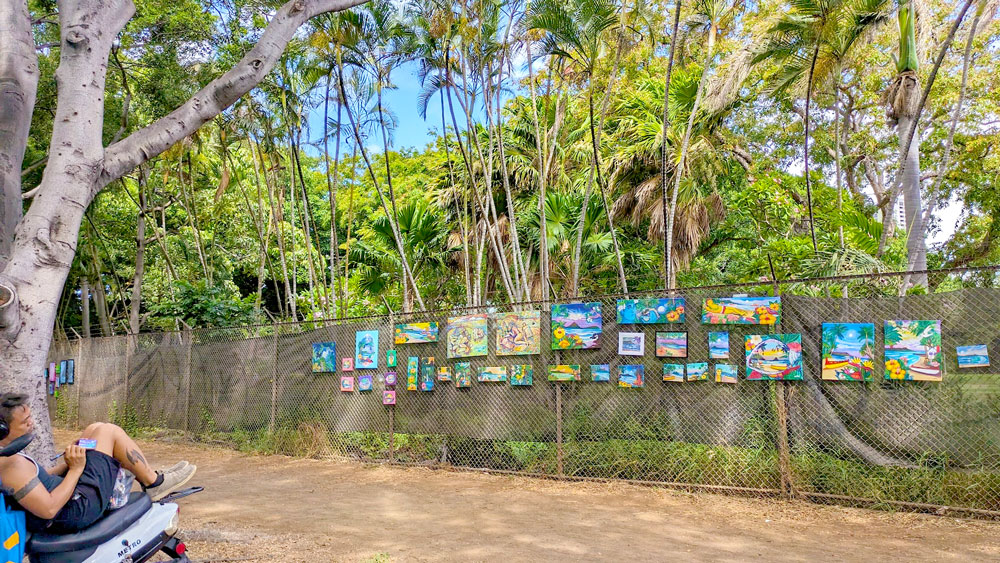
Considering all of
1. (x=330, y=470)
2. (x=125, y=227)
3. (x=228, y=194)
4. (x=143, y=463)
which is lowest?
(x=330, y=470)

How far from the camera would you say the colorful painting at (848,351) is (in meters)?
6.33

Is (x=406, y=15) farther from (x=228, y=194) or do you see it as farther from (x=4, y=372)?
(x=228, y=194)

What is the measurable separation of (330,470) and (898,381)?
692 cm

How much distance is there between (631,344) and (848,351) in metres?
2.14

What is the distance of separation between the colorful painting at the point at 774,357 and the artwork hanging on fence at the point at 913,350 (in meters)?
0.77

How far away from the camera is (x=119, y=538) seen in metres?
3.79

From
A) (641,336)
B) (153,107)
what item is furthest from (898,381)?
(153,107)

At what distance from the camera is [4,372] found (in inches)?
197

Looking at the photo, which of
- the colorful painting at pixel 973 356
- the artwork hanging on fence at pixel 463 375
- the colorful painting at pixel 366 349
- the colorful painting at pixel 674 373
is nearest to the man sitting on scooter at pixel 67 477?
the artwork hanging on fence at pixel 463 375

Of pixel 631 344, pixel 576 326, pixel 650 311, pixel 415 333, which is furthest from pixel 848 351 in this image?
pixel 415 333

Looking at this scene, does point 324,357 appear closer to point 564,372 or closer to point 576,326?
→ point 564,372

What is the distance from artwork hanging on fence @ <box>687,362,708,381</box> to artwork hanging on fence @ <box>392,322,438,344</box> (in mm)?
3459

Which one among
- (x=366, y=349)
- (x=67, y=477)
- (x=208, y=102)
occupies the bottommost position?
(x=67, y=477)

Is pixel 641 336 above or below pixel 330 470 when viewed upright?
above
